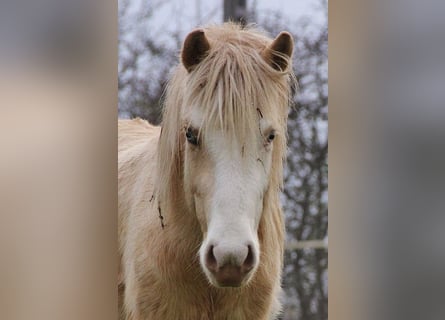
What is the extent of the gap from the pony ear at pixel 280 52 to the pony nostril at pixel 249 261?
555 millimetres

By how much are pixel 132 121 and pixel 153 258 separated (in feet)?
1.61

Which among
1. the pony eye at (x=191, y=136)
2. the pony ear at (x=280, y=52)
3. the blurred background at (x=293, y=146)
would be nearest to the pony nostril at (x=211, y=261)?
the pony eye at (x=191, y=136)

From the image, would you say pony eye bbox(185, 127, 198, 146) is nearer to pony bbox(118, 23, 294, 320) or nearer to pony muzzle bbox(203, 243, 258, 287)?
pony bbox(118, 23, 294, 320)

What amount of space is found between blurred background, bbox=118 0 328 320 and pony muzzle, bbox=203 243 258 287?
0.47 metres

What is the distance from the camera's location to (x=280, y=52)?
1824mm

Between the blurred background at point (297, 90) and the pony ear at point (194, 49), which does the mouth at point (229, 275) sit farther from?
the pony ear at point (194, 49)

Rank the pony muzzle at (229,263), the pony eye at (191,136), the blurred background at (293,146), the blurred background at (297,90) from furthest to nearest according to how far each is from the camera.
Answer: the blurred background at (297,90), the blurred background at (293,146), the pony eye at (191,136), the pony muzzle at (229,263)

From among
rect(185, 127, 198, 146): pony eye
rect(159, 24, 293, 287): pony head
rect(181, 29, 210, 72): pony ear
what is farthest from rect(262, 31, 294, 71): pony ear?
rect(185, 127, 198, 146): pony eye

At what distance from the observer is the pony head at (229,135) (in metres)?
1.63

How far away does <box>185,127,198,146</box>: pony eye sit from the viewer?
5.74ft
